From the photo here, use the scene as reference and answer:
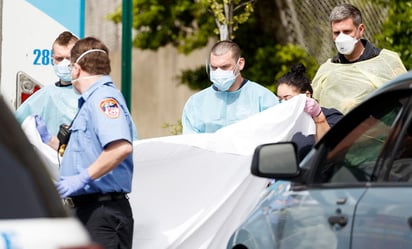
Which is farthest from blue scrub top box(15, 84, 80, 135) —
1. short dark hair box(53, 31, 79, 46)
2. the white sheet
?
the white sheet

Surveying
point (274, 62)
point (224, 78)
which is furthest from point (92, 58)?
point (274, 62)

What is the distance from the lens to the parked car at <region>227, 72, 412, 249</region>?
570cm

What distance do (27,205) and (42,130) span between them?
16.8ft

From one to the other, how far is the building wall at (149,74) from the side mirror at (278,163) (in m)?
12.5

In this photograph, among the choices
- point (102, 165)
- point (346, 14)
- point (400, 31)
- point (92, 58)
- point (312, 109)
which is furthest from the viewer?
point (400, 31)

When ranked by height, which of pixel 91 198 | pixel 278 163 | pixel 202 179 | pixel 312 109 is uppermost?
pixel 278 163

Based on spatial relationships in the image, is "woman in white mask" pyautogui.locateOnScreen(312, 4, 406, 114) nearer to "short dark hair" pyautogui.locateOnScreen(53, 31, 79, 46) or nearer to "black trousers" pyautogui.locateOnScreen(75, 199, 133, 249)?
"short dark hair" pyautogui.locateOnScreen(53, 31, 79, 46)

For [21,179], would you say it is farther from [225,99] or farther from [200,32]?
[200,32]

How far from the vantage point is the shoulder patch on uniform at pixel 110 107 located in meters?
7.59

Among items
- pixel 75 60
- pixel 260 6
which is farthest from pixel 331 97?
pixel 260 6

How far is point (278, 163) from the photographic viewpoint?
20.4 feet

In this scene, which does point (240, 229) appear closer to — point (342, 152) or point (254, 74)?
point (342, 152)

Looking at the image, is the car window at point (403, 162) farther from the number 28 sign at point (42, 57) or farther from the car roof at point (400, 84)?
the number 28 sign at point (42, 57)

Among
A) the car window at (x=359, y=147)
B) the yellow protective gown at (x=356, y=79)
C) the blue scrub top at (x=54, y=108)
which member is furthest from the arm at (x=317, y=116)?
the car window at (x=359, y=147)
